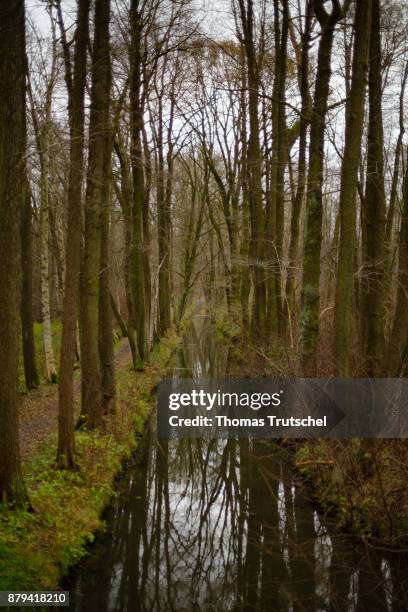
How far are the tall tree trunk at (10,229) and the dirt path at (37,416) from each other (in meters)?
2.50

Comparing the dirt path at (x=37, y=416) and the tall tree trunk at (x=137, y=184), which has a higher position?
the tall tree trunk at (x=137, y=184)

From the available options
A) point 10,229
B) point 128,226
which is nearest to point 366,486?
point 10,229

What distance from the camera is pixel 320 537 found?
7.88 meters

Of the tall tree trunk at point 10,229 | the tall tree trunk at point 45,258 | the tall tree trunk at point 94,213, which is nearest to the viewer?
the tall tree trunk at point 10,229

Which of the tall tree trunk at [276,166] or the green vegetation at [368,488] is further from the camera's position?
the tall tree trunk at [276,166]

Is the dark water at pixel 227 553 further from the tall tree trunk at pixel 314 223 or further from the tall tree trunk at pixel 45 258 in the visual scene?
the tall tree trunk at pixel 45 258

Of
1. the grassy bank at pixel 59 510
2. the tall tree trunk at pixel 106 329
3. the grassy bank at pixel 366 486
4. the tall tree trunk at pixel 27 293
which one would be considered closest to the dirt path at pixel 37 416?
the grassy bank at pixel 59 510

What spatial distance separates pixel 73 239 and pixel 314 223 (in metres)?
4.76

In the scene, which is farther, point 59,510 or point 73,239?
point 73,239

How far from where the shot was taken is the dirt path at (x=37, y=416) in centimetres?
1041

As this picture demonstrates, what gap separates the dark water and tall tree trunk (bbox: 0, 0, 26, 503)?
169 cm

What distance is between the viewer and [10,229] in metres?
6.61

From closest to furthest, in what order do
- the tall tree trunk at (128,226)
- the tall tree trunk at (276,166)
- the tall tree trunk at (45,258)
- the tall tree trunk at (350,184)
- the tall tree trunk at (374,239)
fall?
the tall tree trunk at (350,184) → the tall tree trunk at (374,239) → the tall tree trunk at (45,258) → the tall tree trunk at (276,166) → the tall tree trunk at (128,226)

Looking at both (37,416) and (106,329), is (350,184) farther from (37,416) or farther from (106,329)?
(37,416)
